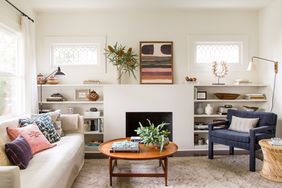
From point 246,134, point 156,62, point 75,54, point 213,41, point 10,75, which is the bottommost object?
point 246,134

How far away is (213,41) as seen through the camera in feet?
15.9

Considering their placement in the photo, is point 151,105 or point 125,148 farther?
point 151,105

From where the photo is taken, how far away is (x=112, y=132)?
4520 millimetres

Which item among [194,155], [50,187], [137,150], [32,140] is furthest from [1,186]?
[194,155]

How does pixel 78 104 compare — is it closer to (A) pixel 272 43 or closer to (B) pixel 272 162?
(B) pixel 272 162

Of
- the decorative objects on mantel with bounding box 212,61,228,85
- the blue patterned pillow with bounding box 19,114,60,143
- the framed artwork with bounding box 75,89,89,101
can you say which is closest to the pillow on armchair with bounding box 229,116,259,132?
the decorative objects on mantel with bounding box 212,61,228,85

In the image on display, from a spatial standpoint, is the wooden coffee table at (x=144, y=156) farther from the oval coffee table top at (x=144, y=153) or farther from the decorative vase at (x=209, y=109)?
the decorative vase at (x=209, y=109)

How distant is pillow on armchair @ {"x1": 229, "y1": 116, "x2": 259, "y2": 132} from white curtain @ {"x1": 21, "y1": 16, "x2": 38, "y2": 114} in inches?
132

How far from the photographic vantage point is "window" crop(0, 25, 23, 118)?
3654mm

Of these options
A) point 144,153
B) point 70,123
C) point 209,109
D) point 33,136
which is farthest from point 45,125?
point 209,109

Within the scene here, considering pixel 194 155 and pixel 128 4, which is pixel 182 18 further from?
pixel 194 155

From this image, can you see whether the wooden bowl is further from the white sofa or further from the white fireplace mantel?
the white sofa

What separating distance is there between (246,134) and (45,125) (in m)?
2.89

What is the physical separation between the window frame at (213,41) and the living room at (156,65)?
0.8 inches
